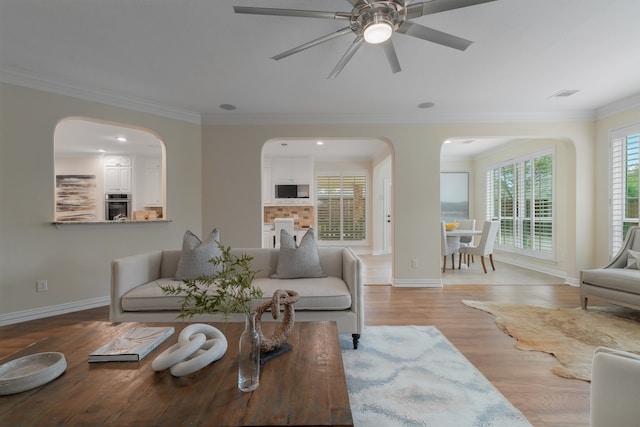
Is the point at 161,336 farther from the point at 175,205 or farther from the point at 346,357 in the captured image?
the point at 175,205

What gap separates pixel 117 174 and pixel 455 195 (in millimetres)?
8446

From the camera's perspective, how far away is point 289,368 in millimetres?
1185

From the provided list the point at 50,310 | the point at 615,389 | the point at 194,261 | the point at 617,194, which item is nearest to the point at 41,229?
the point at 50,310

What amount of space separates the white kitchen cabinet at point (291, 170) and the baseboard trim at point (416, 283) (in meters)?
3.72

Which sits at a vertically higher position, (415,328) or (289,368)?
(289,368)

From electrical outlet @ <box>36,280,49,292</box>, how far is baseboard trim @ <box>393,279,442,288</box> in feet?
13.9

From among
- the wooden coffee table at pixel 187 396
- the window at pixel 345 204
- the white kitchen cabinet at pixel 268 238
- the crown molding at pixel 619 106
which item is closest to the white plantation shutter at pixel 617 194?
the crown molding at pixel 619 106

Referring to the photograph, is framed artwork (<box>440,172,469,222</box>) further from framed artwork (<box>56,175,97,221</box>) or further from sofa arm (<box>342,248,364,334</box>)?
framed artwork (<box>56,175,97,221</box>)

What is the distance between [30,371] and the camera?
1.12 meters

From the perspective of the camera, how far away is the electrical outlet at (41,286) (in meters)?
3.12

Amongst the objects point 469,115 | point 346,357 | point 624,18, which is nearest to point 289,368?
point 346,357

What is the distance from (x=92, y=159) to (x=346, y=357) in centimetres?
782

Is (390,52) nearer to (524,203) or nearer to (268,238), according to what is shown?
(524,203)

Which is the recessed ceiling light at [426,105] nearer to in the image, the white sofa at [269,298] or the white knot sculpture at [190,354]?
the white sofa at [269,298]
